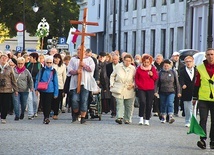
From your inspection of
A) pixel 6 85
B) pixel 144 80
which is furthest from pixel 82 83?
pixel 6 85

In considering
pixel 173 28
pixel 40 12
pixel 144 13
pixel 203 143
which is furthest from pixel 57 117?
pixel 40 12

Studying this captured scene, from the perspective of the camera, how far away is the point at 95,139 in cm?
1812

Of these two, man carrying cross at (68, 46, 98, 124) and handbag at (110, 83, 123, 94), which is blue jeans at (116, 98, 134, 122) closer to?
handbag at (110, 83, 123, 94)

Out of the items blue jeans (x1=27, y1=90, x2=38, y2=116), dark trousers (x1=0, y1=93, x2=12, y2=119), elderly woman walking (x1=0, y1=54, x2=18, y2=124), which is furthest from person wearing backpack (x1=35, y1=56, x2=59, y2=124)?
blue jeans (x1=27, y1=90, x2=38, y2=116)

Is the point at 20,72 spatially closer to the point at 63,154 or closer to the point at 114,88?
the point at 114,88

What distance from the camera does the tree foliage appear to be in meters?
71.8

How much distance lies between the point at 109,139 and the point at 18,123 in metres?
5.38

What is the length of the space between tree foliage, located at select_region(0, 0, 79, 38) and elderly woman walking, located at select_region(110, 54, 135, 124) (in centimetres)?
3677

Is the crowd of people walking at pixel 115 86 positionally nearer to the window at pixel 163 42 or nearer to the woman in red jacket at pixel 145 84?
the woman in red jacket at pixel 145 84

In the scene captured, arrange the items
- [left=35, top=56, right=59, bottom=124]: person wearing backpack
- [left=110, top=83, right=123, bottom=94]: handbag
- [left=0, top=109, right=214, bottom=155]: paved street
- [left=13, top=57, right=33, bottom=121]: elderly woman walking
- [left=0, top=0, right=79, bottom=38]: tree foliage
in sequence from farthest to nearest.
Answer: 1. [left=0, top=0, right=79, bottom=38]: tree foliage
2. [left=13, top=57, right=33, bottom=121]: elderly woman walking
3. [left=35, top=56, right=59, bottom=124]: person wearing backpack
4. [left=110, top=83, right=123, bottom=94]: handbag
5. [left=0, top=109, right=214, bottom=155]: paved street

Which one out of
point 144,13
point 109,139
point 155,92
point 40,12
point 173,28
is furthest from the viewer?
point 40,12

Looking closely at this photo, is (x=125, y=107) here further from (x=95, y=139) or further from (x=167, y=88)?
(x=95, y=139)

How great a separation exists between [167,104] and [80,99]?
94.4 inches

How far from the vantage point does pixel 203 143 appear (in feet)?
55.2
